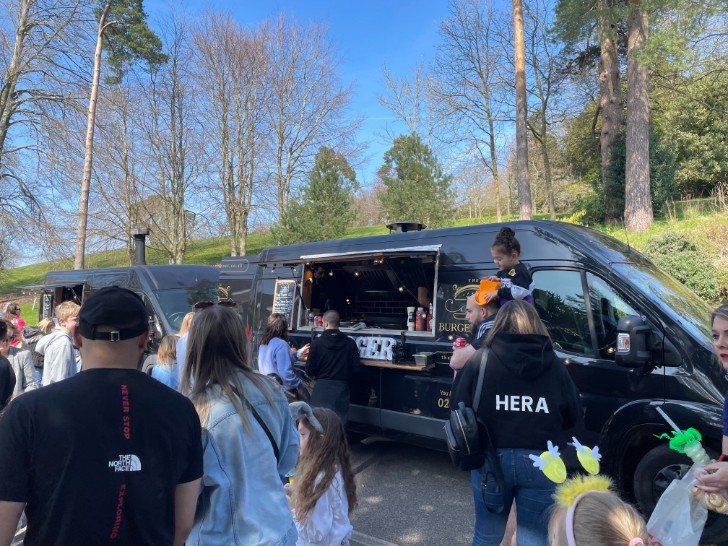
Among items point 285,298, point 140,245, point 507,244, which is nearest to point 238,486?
point 507,244

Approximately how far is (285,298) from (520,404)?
470cm

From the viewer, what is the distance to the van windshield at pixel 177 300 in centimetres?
841

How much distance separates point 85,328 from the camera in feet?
5.19

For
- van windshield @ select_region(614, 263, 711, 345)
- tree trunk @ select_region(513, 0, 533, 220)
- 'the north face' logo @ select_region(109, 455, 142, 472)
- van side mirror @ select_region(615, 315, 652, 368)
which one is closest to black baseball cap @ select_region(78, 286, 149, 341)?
'the north face' logo @ select_region(109, 455, 142, 472)

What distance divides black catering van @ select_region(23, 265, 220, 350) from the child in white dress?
5670 millimetres

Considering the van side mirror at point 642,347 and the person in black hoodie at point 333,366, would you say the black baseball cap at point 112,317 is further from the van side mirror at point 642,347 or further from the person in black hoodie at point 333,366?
the person in black hoodie at point 333,366

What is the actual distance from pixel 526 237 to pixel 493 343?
2.26 meters

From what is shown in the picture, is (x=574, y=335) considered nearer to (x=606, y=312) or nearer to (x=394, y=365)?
(x=606, y=312)

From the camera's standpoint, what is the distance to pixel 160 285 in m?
8.95

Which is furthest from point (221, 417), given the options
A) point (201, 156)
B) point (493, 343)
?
point (201, 156)

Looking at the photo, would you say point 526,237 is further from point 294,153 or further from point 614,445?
point 294,153

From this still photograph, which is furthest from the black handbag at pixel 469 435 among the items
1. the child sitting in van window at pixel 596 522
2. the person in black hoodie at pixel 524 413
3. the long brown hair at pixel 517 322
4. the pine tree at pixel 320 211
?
the pine tree at pixel 320 211

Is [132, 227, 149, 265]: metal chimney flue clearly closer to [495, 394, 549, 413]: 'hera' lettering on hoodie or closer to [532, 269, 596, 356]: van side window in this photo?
[532, 269, 596, 356]: van side window

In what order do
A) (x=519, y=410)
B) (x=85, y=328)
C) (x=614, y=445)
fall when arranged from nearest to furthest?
1. (x=85, y=328)
2. (x=519, y=410)
3. (x=614, y=445)
